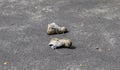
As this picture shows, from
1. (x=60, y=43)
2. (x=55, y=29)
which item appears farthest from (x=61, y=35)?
(x=60, y=43)

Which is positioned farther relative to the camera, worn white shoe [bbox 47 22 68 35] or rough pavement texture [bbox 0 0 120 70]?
worn white shoe [bbox 47 22 68 35]

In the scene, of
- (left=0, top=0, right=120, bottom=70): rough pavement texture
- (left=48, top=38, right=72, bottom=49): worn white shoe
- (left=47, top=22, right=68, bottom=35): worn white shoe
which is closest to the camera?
(left=0, top=0, right=120, bottom=70): rough pavement texture

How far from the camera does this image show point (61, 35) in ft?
14.4

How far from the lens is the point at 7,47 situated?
4.06 m

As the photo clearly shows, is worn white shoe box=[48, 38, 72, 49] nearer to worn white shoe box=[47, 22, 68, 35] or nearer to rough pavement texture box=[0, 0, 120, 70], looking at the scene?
rough pavement texture box=[0, 0, 120, 70]

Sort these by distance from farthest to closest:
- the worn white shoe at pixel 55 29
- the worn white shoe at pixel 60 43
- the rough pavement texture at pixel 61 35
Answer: the worn white shoe at pixel 55 29, the worn white shoe at pixel 60 43, the rough pavement texture at pixel 61 35

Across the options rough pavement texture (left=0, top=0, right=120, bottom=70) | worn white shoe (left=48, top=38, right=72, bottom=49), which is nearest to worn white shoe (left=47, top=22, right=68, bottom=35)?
rough pavement texture (left=0, top=0, right=120, bottom=70)

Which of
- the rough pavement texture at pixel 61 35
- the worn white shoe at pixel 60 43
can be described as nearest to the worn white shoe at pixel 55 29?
the rough pavement texture at pixel 61 35

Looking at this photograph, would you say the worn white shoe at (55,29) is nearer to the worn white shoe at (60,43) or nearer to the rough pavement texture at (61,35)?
the rough pavement texture at (61,35)

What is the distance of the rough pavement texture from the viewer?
142 inches

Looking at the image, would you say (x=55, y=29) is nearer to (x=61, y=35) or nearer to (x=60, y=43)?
(x=61, y=35)

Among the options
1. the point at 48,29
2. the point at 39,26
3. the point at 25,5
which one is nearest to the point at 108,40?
the point at 48,29

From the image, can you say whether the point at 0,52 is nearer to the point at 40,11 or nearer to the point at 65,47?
the point at 65,47

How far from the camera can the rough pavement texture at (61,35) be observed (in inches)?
142
